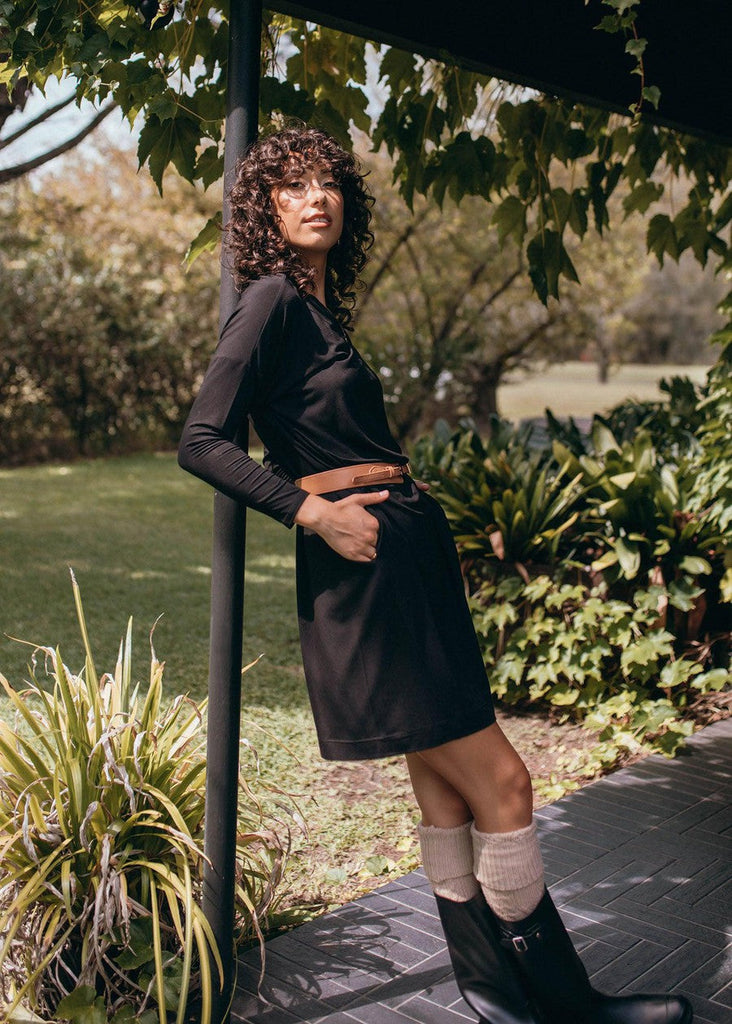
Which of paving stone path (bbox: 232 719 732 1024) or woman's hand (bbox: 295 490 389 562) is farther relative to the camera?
paving stone path (bbox: 232 719 732 1024)

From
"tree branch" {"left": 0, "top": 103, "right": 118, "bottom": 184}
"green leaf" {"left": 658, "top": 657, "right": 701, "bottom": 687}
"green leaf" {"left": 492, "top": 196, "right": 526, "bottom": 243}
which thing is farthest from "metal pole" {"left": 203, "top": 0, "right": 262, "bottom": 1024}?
"tree branch" {"left": 0, "top": 103, "right": 118, "bottom": 184}

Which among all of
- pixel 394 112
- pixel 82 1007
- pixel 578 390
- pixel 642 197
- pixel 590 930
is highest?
pixel 394 112

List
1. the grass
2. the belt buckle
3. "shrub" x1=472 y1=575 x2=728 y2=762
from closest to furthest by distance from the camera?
Result: the belt buckle
the grass
"shrub" x1=472 y1=575 x2=728 y2=762

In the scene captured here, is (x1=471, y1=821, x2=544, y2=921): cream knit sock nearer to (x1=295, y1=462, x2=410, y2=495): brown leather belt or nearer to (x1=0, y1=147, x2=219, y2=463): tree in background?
(x1=295, y1=462, x2=410, y2=495): brown leather belt

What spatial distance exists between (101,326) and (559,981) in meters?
14.0

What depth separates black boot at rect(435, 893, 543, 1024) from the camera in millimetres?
2607

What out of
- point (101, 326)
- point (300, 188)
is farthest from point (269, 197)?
point (101, 326)

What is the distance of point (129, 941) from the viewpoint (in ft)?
8.49

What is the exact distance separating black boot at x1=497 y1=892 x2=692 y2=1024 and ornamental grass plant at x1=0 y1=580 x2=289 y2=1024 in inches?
25.4

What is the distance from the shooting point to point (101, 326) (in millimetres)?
15391

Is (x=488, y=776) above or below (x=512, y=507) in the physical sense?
below

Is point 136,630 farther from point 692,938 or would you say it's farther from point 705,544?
point 692,938

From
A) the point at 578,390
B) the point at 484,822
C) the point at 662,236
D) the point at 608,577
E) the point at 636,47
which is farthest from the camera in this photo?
the point at 578,390

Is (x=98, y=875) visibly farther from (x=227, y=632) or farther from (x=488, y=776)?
(x=488, y=776)
